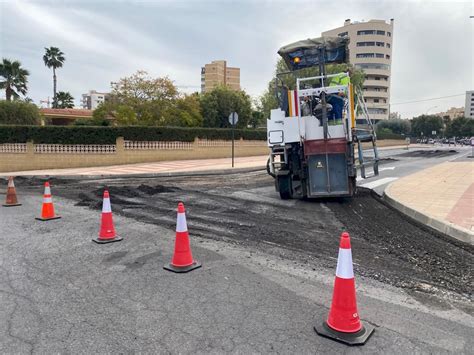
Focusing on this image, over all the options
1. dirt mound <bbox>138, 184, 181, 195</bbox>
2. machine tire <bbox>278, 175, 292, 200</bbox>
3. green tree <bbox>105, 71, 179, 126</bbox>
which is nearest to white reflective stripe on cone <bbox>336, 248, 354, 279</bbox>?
machine tire <bbox>278, 175, 292, 200</bbox>

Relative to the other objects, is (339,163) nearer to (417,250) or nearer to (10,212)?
(417,250)

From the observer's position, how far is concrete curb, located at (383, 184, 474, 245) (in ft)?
18.8

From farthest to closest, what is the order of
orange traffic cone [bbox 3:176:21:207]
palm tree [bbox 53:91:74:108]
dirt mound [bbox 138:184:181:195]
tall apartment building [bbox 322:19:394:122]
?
tall apartment building [bbox 322:19:394:122], palm tree [bbox 53:91:74:108], dirt mound [bbox 138:184:181:195], orange traffic cone [bbox 3:176:21:207]

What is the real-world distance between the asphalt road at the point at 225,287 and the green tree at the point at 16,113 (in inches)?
1179

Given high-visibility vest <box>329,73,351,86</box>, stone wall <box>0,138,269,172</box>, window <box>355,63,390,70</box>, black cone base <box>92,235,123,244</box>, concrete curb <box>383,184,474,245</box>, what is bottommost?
black cone base <box>92,235,123,244</box>

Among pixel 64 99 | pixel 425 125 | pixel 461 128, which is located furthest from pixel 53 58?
pixel 461 128

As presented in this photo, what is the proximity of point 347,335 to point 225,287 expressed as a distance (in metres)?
1.47

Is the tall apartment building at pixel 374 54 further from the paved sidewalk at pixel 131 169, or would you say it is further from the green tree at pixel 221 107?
the paved sidewalk at pixel 131 169

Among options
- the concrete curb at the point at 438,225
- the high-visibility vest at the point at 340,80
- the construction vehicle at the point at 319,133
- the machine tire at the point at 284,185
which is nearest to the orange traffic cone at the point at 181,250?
the concrete curb at the point at 438,225

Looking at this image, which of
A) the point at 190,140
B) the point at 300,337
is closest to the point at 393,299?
the point at 300,337

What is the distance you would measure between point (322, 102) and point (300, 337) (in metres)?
6.46

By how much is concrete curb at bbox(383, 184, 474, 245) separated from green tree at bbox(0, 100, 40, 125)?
3419cm

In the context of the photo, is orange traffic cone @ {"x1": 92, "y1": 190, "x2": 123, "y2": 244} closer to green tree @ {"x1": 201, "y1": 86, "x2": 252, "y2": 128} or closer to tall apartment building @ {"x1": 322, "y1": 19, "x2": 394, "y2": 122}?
green tree @ {"x1": 201, "y1": 86, "x2": 252, "y2": 128}

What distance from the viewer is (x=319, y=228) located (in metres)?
6.56
